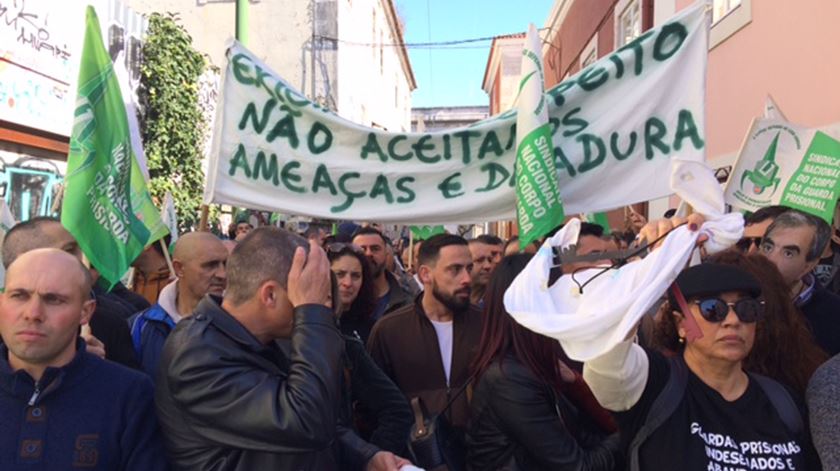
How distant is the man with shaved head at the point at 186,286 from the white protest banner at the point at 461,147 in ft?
0.93

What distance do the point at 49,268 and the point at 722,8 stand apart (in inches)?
355

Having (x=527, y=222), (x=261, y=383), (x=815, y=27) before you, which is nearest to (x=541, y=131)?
(x=527, y=222)

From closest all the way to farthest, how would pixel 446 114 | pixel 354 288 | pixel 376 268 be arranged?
pixel 354 288
pixel 376 268
pixel 446 114

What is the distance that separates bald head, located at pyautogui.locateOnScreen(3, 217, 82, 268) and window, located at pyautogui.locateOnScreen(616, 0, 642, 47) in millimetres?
10529

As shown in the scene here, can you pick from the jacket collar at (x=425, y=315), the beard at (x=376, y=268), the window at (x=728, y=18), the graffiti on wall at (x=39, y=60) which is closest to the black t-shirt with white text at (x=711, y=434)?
the jacket collar at (x=425, y=315)

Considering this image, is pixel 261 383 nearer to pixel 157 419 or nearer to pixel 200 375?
pixel 200 375

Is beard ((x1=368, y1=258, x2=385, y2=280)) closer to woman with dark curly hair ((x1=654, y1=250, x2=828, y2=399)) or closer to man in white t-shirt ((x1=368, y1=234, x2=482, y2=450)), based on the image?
man in white t-shirt ((x1=368, y1=234, x2=482, y2=450))

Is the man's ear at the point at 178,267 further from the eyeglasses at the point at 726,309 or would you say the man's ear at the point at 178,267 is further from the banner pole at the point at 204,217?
the eyeglasses at the point at 726,309

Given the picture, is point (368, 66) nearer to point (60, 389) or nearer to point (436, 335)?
point (436, 335)

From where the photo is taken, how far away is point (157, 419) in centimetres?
244

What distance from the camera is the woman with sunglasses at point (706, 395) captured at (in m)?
2.38

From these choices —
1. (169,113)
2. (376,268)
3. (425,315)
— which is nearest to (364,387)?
(425,315)

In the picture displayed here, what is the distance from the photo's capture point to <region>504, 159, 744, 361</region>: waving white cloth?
215cm

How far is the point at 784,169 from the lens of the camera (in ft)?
16.1
